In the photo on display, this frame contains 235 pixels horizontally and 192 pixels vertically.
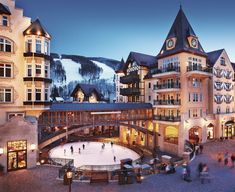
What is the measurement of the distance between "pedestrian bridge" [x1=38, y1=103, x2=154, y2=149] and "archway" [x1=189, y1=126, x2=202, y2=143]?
7035mm

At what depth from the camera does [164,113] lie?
1511 inches

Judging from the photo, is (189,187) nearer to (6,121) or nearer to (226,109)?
(6,121)

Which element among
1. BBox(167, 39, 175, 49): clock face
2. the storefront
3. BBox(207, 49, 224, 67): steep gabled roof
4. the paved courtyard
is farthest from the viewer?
BBox(207, 49, 224, 67): steep gabled roof

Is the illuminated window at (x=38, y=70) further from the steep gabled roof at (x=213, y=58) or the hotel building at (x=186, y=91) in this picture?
the steep gabled roof at (x=213, y=58)

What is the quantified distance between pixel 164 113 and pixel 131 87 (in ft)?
35.4

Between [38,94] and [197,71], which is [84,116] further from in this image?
[197,71]

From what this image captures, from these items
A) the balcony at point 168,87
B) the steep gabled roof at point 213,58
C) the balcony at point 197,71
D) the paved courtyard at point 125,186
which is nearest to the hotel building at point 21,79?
the paved courtyard at point 125,186

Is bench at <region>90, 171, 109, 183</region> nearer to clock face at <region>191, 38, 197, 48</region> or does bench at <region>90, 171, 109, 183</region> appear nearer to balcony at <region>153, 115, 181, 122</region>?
balcony at <region>153, 115, 181, 122</region>

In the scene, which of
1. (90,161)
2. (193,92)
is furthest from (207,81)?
(90,161)

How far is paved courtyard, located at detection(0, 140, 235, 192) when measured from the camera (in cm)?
1650

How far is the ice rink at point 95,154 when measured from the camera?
3382cm

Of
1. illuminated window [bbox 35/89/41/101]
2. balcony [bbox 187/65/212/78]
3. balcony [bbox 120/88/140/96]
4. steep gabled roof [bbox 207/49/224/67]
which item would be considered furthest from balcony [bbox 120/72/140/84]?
illuminated window [bbox 35/89/41/101]

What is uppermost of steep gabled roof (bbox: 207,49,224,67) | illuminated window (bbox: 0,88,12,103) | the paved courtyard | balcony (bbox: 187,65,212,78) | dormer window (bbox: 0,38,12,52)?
steep gabled roof (bbox: 207,49,224,67)

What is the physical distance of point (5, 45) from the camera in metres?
23.9
